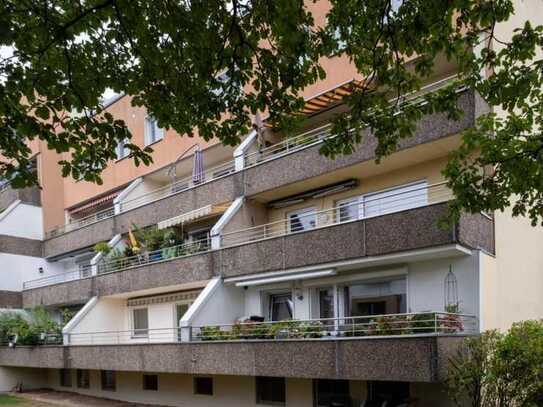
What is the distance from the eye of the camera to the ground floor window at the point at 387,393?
1288 cm

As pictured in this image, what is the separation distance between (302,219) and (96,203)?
47.9ft

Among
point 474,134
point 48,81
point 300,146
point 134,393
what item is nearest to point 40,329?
point 134,393

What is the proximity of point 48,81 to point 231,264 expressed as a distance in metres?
11.0

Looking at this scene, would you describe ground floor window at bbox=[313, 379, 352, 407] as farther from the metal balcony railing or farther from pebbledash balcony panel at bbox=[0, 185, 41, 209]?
pebbledash balcony panel at bbox=[0, 185, 41, 209]

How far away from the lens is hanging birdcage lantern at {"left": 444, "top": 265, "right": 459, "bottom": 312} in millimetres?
12797

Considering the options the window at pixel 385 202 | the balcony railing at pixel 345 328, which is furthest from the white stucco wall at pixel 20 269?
the window at pixel 385 202

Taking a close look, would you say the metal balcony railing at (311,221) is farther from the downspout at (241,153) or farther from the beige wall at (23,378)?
the beige wall at (23,378)

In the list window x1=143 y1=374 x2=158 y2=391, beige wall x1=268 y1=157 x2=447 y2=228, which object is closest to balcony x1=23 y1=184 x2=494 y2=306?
beige wall x1=268 y1=157 x2=447 y2=228

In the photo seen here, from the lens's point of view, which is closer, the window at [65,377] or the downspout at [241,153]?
the downspout at [241,153]

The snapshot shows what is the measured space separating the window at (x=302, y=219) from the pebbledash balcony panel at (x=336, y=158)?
4.75 feet

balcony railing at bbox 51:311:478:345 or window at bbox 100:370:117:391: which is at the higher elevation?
balcony railing at bbox 51:311:478:345

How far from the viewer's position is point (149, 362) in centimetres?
1736

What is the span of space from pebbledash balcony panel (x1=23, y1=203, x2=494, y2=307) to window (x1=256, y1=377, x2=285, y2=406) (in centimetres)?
340

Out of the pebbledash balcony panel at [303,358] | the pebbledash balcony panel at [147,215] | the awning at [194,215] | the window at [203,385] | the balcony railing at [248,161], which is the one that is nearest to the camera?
the pebbledash balcony panel at [303,358]
